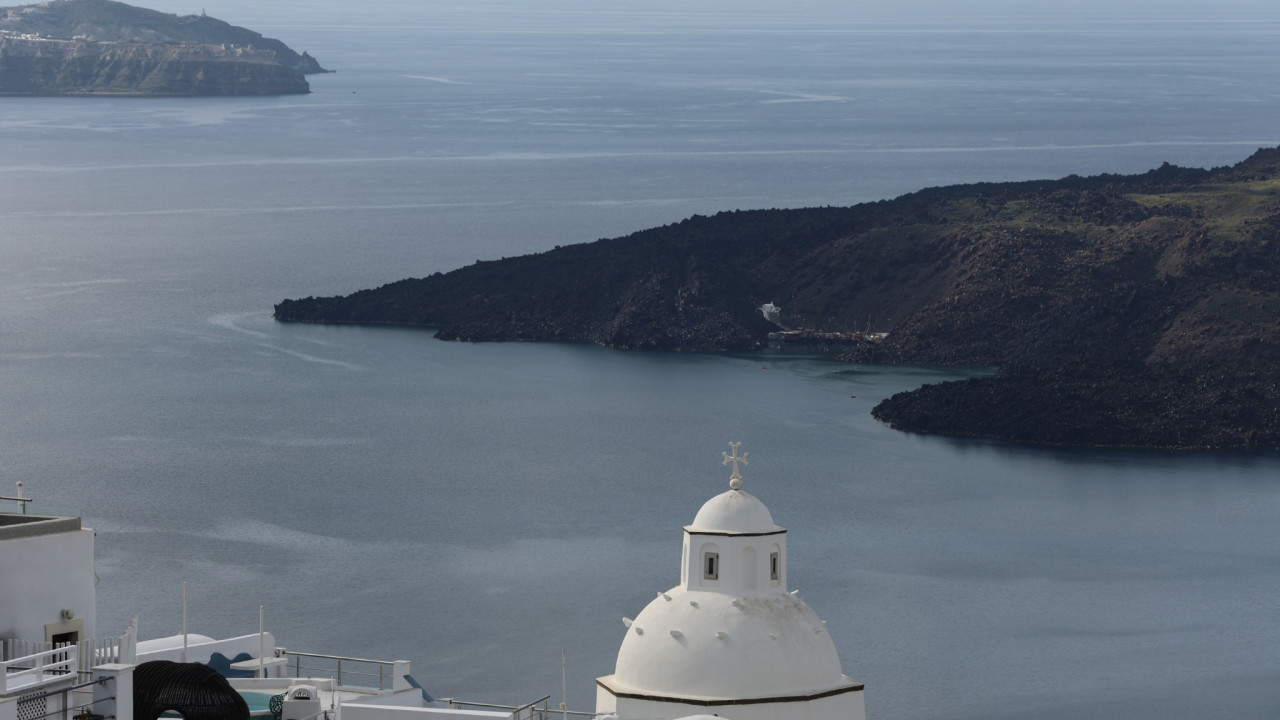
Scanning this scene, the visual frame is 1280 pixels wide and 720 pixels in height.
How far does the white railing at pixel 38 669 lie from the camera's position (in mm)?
26734

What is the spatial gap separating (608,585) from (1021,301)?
6461 cm

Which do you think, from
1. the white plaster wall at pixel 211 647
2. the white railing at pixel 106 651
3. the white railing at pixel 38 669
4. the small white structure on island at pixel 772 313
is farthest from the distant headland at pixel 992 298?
the white railing at pixel 38 669

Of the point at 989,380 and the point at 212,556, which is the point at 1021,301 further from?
the point at 212,556

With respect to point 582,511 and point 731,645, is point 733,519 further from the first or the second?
point 582,511

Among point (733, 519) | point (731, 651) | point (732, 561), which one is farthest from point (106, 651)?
point (733, 519)

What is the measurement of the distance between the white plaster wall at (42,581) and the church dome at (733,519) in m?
10.6

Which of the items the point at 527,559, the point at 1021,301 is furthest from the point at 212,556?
the point at 1021,301

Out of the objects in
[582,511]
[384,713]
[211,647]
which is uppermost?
[384,713]

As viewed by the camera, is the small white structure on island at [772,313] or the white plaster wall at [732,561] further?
the small white structure on island at [772,313]

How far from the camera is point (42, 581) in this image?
98.3 feet

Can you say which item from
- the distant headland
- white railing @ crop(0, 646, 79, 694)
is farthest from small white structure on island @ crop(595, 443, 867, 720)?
the distant headland

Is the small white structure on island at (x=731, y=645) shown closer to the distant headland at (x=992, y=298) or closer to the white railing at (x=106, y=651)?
the white railing at (x=106, y=651)

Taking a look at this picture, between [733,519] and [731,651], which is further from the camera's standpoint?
[733,519]

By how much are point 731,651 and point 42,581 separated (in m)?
11.2
